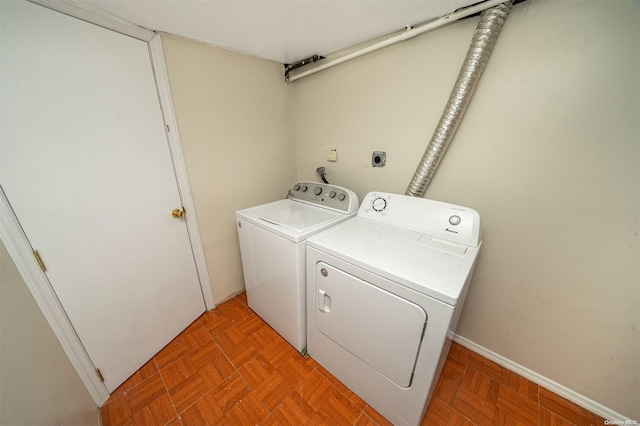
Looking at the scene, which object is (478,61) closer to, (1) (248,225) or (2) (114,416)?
(1) (248,225)

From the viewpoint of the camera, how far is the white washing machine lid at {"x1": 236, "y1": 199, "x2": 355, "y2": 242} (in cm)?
126

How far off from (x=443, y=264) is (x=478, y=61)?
1020mm

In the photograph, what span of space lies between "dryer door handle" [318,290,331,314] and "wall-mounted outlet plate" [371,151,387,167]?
1.00 m

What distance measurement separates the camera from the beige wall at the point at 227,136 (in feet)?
4.61

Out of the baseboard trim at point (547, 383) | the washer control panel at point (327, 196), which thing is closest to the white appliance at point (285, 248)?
the washer control panel at point (327, 196)

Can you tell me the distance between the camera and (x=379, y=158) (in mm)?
1586

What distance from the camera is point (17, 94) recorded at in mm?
830

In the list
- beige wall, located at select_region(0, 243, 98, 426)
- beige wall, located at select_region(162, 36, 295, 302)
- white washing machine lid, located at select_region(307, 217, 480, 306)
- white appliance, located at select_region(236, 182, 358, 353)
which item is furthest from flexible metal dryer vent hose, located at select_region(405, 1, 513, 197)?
beige wall, located at select_region(0, 243, 98, 426)

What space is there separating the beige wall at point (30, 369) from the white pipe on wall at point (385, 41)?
1963 mm

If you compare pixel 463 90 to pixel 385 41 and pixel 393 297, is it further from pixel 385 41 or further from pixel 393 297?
pixel 393 297

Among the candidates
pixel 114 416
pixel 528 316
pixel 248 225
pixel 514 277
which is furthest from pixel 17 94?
pixel 528 316

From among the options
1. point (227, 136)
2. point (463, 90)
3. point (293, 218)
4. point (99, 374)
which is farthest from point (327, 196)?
point (99, 374)

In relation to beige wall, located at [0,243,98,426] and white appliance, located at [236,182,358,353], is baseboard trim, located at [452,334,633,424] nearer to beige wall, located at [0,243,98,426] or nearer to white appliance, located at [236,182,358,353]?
white appliance, located at [236,182,358,353]

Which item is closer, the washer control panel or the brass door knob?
the brass door knob
